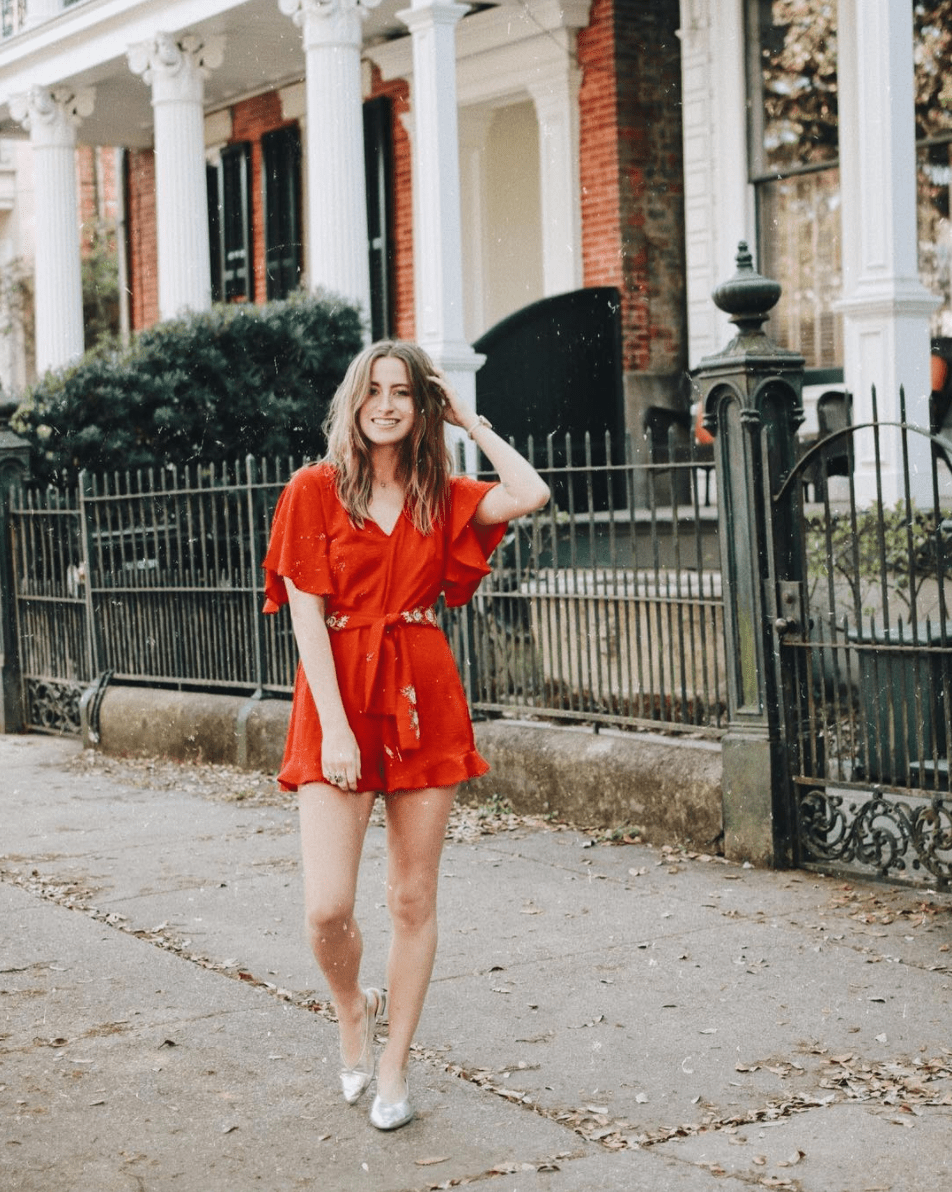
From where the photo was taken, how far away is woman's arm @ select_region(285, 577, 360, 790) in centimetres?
411

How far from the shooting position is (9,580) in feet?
38.9

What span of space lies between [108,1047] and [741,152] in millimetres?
10404

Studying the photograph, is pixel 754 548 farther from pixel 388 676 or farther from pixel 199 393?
pixel 199 393

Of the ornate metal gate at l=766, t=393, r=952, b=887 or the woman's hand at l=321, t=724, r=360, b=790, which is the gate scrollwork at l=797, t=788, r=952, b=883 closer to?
the ornate metal gate at l=766, t=393, r=952, b=887

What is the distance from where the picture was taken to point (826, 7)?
43.4 ft

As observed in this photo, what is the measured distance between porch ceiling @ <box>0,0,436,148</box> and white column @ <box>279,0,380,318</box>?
0.90 meters

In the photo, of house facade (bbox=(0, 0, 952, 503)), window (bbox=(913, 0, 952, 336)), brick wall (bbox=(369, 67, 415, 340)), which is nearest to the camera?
house facade (bbox=(0, 0, 952, 503))

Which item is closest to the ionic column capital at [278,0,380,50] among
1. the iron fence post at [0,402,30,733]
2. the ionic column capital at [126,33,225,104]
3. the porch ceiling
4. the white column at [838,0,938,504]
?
the porch ceiling

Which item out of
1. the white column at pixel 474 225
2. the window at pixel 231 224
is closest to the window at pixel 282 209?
the window at pixel 231 224

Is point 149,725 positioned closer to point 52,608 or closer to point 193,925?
point 52,608

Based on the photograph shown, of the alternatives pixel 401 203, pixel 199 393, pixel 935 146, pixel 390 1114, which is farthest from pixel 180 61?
pixel 390 1114

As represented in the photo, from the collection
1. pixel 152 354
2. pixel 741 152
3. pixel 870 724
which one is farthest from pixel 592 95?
pixel 870 724

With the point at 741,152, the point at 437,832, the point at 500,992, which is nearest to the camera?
the point at 437,832

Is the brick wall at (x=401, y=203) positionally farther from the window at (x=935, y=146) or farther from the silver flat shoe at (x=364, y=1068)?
the silver flat shoe at (x=364, y=1068)
